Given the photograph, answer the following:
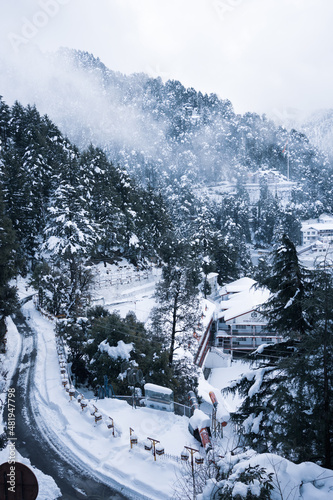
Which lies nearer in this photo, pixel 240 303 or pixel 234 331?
pixel 234 331

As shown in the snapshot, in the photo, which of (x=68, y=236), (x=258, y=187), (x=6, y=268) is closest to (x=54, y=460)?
(x=6, y=268)

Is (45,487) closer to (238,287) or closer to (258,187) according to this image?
(238,287)

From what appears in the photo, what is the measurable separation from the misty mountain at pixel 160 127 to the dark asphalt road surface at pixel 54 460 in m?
137

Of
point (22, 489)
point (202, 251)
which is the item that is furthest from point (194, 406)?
point (202, 251)

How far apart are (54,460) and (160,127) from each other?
7433 inches

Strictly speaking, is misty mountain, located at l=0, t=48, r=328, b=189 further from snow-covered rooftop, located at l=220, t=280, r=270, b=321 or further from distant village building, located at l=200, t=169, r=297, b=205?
snow-covered rooftop, located at l=220, t=280, r=270, b=321

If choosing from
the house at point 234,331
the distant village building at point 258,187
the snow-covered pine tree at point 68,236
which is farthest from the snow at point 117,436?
the distant village building at point 258,187

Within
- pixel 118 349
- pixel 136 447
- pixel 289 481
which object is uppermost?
pixel 289 481

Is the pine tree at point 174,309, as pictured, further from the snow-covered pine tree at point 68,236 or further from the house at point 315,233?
the house at point 315,233

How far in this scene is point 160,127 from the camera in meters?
182

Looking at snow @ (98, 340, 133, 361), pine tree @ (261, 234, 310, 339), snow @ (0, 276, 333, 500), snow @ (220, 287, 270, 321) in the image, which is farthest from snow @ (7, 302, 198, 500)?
snow @ (220, 287, 270, 321)

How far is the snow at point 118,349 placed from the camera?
674 inches

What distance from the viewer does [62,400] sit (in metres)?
14.3

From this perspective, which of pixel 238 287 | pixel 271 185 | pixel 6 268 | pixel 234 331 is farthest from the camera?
pixel 271 185
